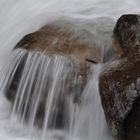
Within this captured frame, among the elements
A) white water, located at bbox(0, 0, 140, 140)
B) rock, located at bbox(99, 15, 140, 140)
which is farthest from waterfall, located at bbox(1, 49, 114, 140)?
rock, located at bbox(99, 15, 140, 140)

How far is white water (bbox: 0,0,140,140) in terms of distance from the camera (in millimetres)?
3434

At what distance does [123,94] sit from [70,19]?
1.58 m

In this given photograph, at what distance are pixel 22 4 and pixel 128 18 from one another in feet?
5.92

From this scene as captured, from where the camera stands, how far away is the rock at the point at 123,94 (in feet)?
9.54

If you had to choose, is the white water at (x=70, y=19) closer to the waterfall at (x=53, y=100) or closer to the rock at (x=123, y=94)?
the waterfall at (x=53, y=100)

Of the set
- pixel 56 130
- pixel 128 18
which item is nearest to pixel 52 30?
pixel 128 18

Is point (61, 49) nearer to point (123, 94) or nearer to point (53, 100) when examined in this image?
point (53, 100)

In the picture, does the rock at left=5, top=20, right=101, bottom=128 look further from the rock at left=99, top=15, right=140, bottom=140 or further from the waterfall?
the rock at left=99, top=15, right=140, bottom=140

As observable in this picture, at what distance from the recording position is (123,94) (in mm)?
2969

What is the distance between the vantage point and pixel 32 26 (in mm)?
4586

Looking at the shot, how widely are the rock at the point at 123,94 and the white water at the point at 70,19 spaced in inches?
12.9

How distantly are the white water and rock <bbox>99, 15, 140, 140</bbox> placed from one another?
33cm

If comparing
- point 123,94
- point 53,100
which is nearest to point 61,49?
point 53,100

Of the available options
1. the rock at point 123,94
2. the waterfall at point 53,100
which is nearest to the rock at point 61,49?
the waterfall at point 53,100
